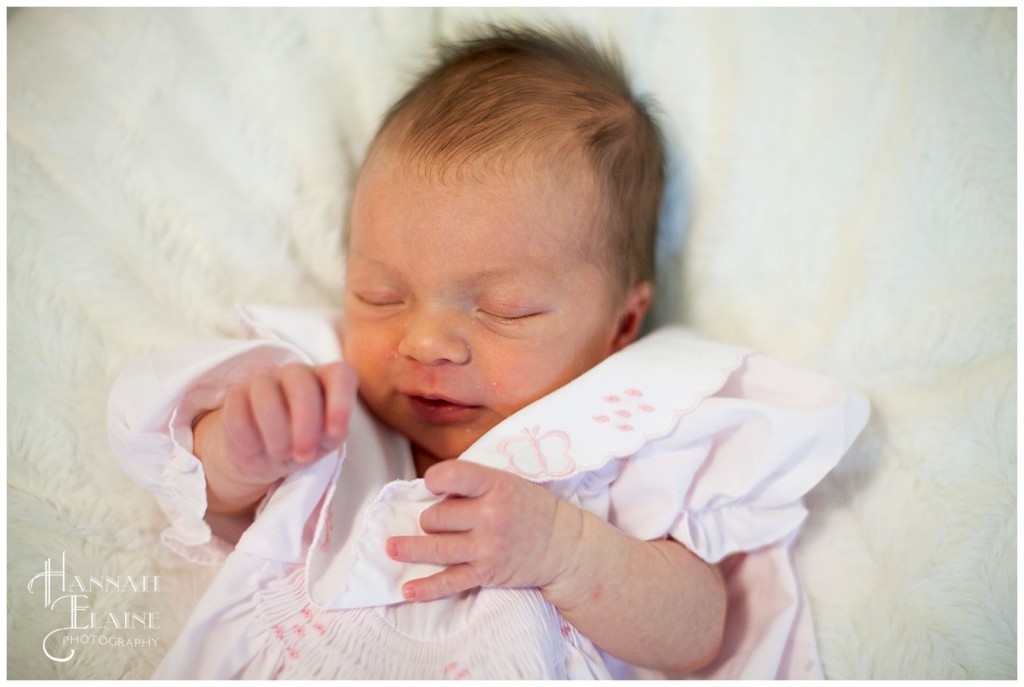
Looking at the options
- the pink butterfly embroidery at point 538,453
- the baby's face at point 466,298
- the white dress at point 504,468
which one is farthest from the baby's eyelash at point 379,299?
the pink butterfly embroidery at point 538,453

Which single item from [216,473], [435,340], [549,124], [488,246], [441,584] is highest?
[549,124]

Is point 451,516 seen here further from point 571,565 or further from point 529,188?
point 529,188

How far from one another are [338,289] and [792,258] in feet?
2.56

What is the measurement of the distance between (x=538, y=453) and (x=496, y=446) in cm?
6

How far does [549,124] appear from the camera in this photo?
4.03 ft

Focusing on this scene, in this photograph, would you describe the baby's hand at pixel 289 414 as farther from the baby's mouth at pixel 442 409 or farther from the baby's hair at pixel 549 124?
the baby's hair at pixel 549 124

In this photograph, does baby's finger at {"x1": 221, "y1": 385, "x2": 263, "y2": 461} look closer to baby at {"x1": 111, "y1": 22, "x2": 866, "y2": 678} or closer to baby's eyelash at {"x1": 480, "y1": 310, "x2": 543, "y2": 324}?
baby at {"x1": 111, "y1": 22, "x2": 866, "y2": 678}

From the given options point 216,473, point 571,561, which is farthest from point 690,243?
point 216,473

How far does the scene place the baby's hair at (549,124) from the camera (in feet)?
3.96

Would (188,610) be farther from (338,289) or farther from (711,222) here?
(711,222)

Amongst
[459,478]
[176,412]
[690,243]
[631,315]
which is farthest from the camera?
[690,243]

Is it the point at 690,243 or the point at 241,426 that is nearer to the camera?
the point at 241,426

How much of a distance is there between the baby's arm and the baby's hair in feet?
1.26

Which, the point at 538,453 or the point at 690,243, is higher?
the point at 690,243
